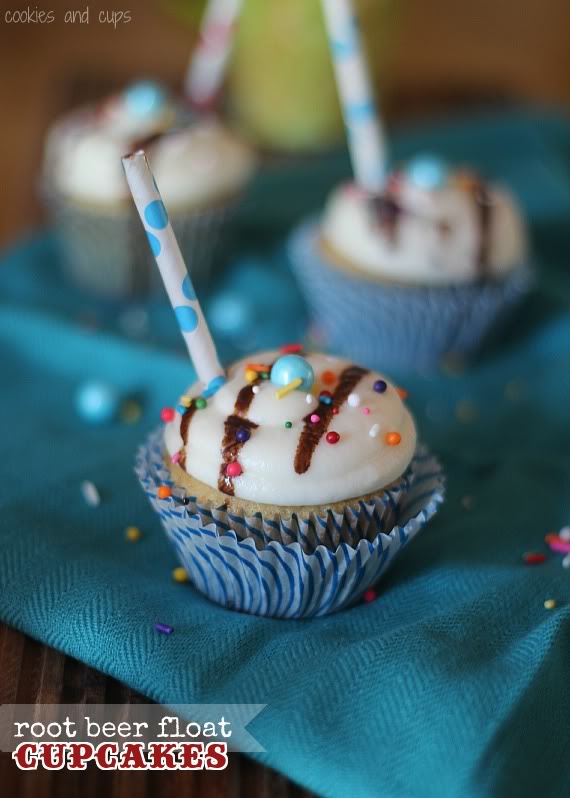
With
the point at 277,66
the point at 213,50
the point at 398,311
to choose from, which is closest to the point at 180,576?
the point at 398,311

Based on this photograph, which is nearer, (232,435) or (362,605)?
(232,435)

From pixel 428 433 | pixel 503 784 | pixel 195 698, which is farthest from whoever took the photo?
pixel 428 433

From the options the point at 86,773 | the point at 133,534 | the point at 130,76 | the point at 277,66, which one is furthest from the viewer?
the point at 130,76

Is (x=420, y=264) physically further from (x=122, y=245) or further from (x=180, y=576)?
(x=180, y=576)

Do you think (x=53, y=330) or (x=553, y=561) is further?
(x=53, y=330)

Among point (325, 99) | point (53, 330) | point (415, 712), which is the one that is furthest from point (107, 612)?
point (325, 99)

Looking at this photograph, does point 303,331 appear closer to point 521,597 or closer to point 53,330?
point 53,330
